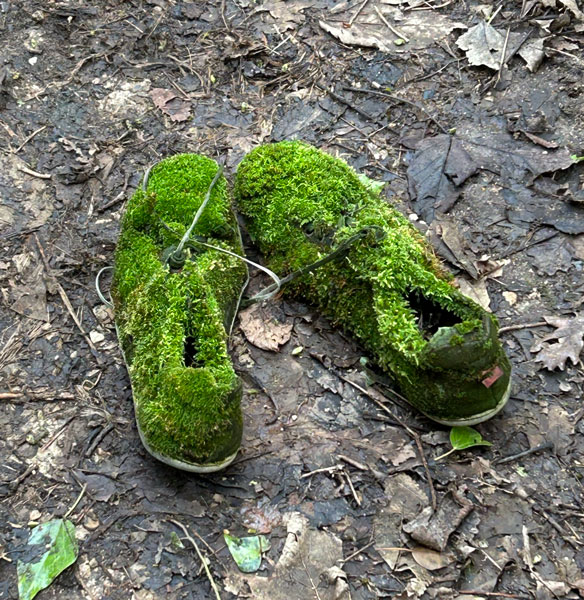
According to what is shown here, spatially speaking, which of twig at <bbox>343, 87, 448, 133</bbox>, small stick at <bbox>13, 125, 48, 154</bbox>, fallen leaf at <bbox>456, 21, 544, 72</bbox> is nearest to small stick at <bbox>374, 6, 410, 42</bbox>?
fallen leaf at <bbox>456, 21, 544, 72</bbox>

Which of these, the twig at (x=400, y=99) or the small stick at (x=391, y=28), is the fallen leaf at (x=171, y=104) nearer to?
the twig at (x=400, y=99)

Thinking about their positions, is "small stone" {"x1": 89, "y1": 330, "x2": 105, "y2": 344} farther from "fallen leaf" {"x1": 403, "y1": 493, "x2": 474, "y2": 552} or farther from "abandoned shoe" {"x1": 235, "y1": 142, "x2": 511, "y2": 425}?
"fallen leaf" {"x1": 403, "y1": 493, "x2": 474, "y2": 552}

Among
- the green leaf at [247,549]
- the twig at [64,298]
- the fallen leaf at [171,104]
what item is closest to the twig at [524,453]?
the green leaf at [247,549]

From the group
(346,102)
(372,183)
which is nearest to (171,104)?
(346,102)

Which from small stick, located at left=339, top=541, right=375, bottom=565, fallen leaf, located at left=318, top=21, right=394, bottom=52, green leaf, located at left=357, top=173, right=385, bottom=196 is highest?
fallen leaf, located at left=318, top=21, right=394, bottom=52

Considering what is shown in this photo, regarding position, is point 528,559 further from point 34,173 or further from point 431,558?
point 34,173

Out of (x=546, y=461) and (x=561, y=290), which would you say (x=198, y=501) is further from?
(x=561, y=290)
